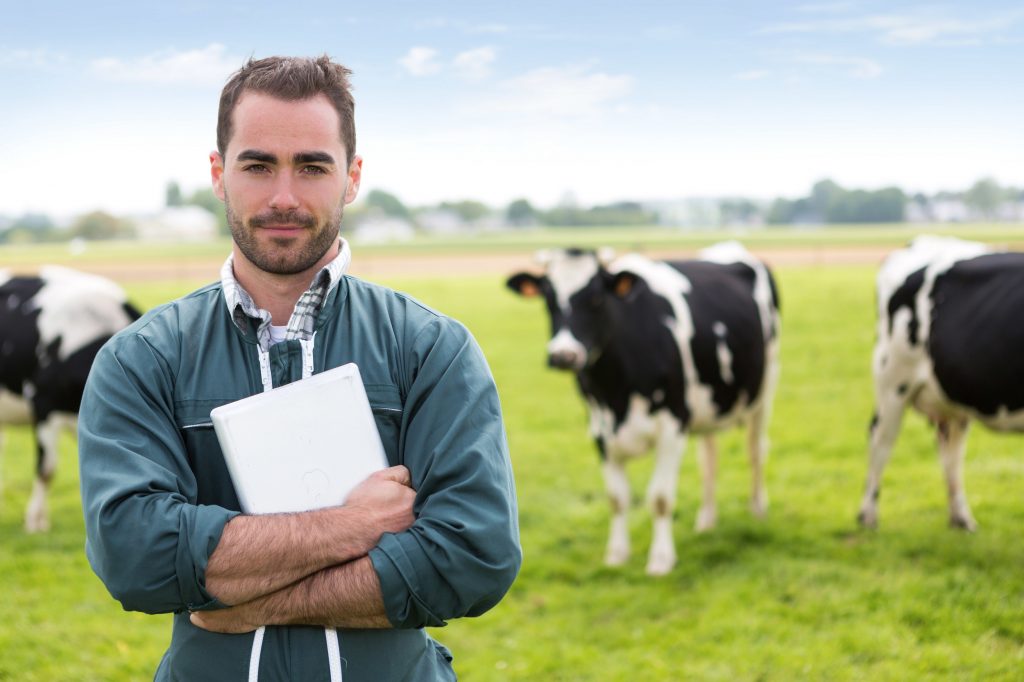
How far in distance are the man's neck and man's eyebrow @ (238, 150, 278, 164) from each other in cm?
20

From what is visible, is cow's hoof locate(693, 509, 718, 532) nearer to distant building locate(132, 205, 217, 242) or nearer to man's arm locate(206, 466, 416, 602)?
man's arm locate(206, 466, 416, 602)

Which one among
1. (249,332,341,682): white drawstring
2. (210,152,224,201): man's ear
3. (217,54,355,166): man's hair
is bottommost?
(249,332,341,682): white drawstring

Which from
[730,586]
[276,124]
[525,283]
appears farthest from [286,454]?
[525,283]

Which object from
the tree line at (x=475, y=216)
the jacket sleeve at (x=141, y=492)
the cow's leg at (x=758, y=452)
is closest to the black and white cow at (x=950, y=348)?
the cow's leg at (x=758, y=452)

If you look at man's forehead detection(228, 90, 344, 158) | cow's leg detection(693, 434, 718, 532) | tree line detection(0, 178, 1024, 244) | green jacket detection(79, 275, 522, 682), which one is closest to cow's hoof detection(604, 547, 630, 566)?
cow's leg detection(693, 434, 718, 532)

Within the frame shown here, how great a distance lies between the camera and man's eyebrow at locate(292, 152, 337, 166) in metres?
2.12

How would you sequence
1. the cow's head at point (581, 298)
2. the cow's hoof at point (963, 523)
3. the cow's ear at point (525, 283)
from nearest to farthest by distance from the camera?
the cow's head at point (581, 298), the cow's hoof at point (963, 523), the cow's ear at point (525, 283)

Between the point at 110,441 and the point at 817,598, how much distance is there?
447 centimetres

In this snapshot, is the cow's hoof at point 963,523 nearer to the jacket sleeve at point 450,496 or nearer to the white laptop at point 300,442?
the jacket sleeve at point 450,496

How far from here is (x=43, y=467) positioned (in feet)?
23.8

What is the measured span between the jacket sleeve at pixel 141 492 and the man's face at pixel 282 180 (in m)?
0.34

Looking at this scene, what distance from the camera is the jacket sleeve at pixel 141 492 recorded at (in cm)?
191

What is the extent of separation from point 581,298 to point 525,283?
58 cm

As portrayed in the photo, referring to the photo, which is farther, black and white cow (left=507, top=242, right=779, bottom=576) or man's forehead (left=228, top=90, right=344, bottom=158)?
black and white cow (left=507, top=242, right=779, bottom=576)
